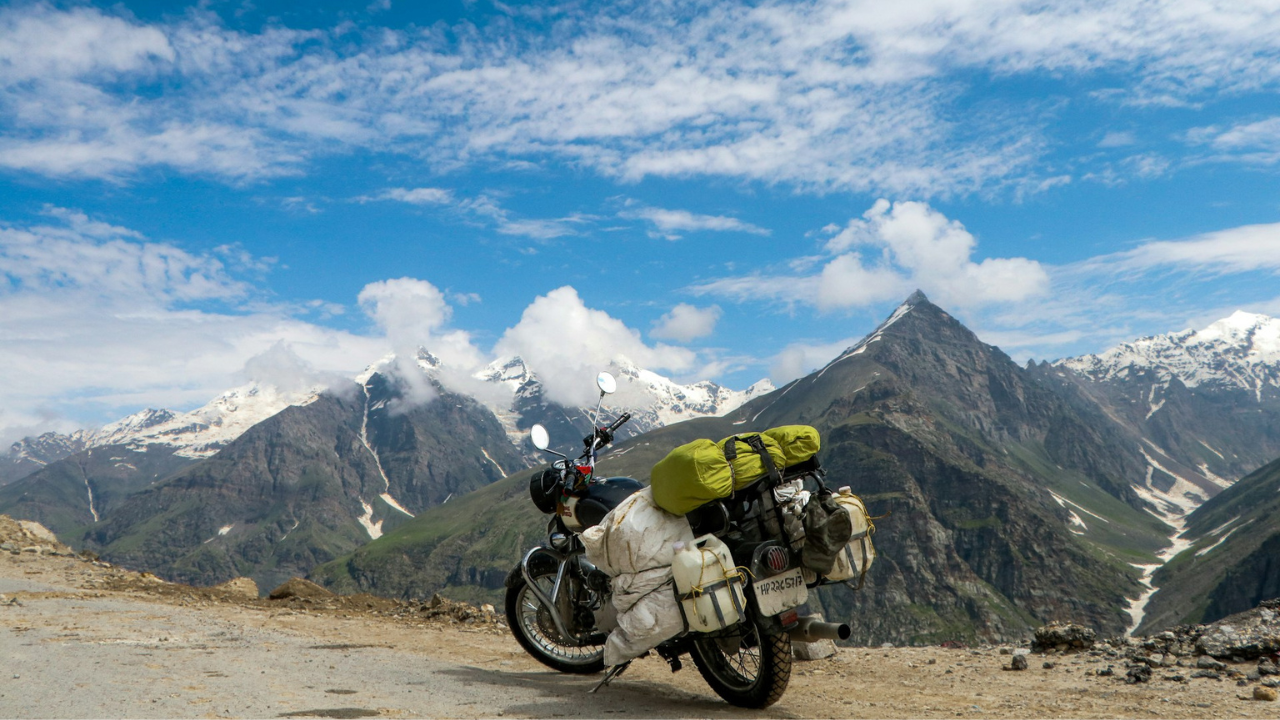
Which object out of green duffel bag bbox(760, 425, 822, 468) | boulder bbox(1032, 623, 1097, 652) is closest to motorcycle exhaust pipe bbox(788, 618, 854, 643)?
green duffel bag bbox(760, 425, 822, 468)

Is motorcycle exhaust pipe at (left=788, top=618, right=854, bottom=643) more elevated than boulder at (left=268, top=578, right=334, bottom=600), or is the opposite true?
motorcycle exhaust pipe at (left=788, top=618, right=854, bottom=643)

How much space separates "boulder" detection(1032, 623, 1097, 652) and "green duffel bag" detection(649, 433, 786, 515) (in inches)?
272

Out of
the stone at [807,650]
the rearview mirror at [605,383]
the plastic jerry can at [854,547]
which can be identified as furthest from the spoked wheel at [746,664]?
the rearview mirror at [605,383]

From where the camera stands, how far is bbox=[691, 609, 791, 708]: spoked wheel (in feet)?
26.9

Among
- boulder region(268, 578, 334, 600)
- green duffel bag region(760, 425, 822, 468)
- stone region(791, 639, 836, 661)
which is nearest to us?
green duffel bag region(760, 425, 822, 468)

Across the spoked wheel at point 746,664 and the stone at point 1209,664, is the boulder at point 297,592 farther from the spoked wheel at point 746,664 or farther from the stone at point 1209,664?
the stone at point 1209,664

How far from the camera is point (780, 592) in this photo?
8.27 meters

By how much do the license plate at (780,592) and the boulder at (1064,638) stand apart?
6167 mm

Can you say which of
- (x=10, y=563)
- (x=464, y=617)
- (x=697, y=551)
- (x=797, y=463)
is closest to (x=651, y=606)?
(x=697, y=551)

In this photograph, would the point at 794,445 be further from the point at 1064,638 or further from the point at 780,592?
the point at 1064,638

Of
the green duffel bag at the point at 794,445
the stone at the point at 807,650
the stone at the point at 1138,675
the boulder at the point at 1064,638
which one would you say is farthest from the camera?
the boulder at the point at 1064,638

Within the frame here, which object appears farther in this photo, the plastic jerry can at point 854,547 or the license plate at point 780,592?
the plastic jerry can at point 854,547

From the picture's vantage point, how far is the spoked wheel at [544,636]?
10586 mm

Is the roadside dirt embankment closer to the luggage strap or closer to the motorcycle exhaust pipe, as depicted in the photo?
the motorcycle exhaust pipe
